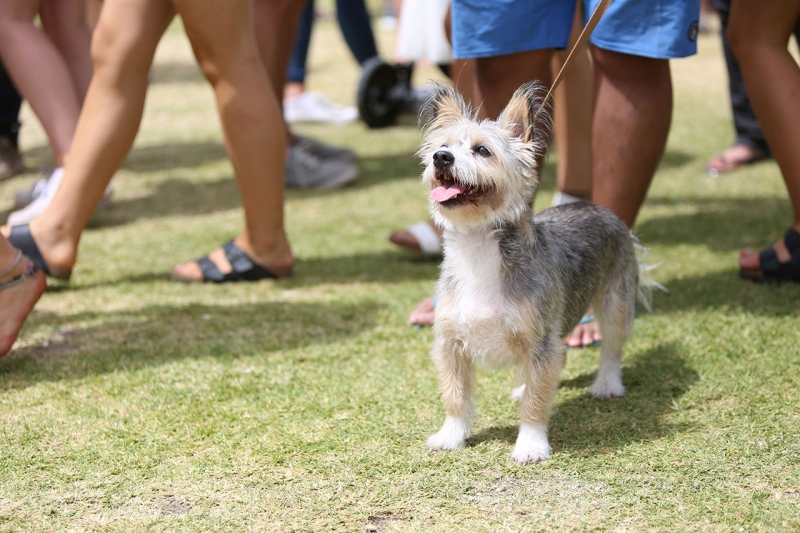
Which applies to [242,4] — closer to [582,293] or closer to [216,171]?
[582,293]

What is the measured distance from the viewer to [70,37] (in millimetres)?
5699

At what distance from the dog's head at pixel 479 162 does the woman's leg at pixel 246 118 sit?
1.53 meters

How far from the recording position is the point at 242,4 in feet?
12.6

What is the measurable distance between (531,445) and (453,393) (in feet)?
0.99

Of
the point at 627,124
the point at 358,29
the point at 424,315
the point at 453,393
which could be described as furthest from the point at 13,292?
the point at 358,29

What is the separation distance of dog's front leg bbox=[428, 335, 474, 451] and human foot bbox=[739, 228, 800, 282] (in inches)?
77.8

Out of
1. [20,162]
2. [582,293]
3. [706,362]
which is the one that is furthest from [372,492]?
[20,162]

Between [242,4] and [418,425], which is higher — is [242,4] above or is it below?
above

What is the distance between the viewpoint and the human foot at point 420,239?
4.53m

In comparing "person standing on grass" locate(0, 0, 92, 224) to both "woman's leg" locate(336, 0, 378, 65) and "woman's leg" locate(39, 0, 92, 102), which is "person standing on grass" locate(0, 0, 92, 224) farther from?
"woman's leg" locate(336, 0, 378, 65)

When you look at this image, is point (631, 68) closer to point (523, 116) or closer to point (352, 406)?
point (523, 116)

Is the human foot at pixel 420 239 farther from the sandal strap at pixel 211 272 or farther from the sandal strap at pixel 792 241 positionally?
the sandal strap at pixel 792 241

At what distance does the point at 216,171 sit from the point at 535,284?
455 centimetres

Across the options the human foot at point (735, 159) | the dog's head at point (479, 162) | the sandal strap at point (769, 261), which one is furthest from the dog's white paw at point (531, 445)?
the human foot at point (735, 159)
